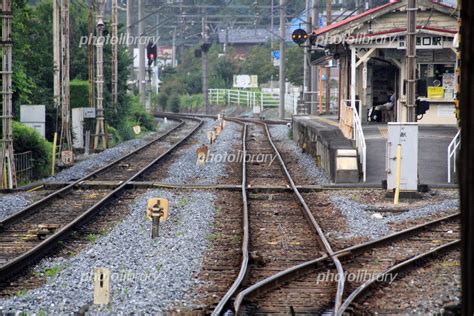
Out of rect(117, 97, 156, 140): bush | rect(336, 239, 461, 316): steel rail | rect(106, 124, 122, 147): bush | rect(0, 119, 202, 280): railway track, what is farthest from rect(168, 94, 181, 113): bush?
rect(336, 239, 461, 316): steel rail

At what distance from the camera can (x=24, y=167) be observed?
22688 millimetres

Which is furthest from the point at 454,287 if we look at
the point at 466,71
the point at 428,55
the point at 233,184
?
Answer: the point at 428,55

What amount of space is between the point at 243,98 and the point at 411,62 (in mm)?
58243

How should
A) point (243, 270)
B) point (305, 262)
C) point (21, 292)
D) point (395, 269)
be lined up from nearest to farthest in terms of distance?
1. point (21, 292)
2. point (243, 270)
3. point (395, 269)
4. point (305, 262)

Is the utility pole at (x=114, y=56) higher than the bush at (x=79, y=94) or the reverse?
higher

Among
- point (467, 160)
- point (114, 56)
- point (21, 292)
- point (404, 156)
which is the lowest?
point (21, 292)

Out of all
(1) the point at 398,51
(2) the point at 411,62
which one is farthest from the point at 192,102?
(2) the point at 411,62

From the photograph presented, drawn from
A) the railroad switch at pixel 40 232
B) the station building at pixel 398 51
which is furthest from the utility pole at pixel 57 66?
the railroad switch at pixel 40 232

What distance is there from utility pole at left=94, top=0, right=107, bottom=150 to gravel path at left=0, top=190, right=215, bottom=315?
16.6 m

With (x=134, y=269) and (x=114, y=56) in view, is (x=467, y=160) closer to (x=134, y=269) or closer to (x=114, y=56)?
(x=134, y=269)

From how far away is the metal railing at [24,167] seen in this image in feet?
72.2

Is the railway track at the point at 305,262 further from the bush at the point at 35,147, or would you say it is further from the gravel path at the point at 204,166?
the bush at the point at 35,147

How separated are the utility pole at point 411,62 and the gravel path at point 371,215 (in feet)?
6.31

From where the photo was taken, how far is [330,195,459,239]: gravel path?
14.2 metres
